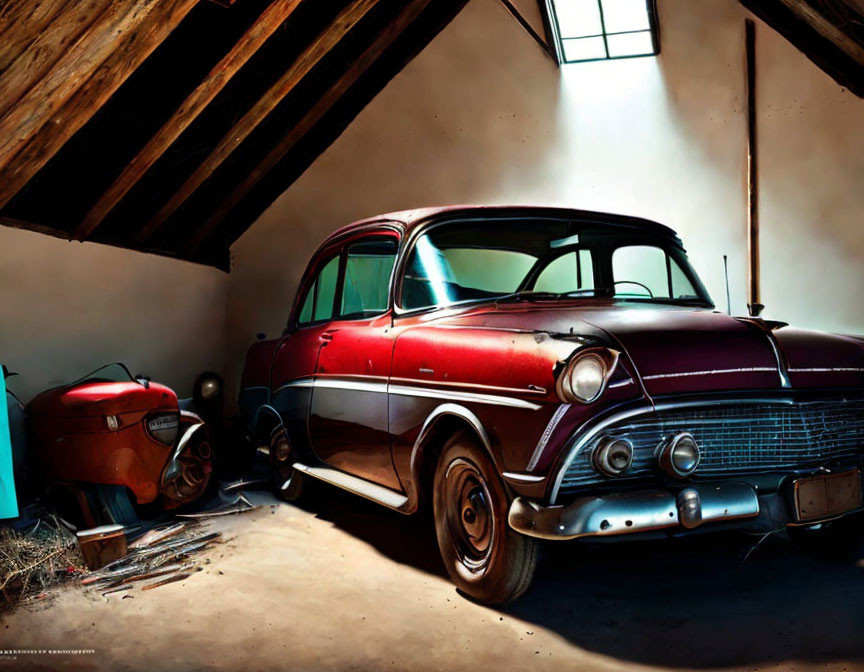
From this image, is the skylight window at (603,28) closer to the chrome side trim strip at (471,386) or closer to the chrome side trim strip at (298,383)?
the chrome side trim strip at (298,383)

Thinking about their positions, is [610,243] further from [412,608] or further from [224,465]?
[224,465]

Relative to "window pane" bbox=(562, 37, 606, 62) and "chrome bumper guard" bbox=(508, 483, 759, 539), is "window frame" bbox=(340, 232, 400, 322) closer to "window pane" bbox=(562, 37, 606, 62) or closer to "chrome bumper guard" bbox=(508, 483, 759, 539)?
"chrome bumper guard" bbox=(508, 483, 759, 539)

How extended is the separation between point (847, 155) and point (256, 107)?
420 centimetres

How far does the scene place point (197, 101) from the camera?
5023mm

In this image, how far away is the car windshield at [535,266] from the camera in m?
3.30

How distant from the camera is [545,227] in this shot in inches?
136

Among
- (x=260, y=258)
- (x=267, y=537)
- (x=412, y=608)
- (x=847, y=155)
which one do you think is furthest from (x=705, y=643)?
(x=260, y=258)

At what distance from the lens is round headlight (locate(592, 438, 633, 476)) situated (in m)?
2.41

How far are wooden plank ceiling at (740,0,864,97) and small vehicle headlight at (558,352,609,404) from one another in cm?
366

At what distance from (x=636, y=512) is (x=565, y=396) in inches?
15.8

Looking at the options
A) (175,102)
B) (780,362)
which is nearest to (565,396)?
(780,362)

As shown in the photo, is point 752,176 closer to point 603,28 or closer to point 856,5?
point 856,5

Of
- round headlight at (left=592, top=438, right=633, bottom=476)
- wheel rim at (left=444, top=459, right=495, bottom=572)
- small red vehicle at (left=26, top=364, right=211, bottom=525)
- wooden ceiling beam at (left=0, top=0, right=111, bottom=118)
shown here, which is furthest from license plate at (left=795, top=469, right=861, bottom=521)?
wooden ceiling beam at (left=0, top=0, right=111, bottom=118)

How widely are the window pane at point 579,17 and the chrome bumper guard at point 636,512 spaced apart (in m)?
5.09
